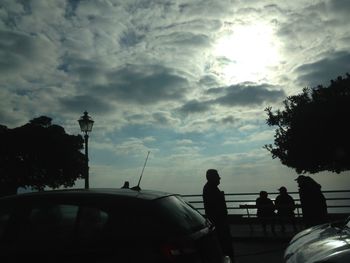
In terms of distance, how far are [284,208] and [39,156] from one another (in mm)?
39075

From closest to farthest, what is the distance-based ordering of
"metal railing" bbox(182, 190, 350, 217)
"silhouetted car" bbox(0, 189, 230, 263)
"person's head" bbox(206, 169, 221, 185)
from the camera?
"silhouetted car" bbox(0, 189, 230, 263)
"person's head" bbox(206, 169, 221, 185)
"metal railing" bbox(182, 190, 350, 217)

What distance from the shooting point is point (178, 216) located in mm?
4305

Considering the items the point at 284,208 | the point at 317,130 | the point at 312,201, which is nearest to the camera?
the point at 312,201

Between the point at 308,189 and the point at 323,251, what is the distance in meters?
6.01

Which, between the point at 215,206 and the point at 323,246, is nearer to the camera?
the point at 323,246

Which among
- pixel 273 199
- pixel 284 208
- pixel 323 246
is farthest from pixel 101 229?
pixel 273 199

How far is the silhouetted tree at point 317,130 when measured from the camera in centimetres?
3234

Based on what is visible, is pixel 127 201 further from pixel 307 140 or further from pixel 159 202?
pixel 307 140

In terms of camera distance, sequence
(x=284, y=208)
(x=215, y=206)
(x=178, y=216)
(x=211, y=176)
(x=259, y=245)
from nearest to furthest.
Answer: (x=178, y=216)
(x=215, y=206)
(x=211, y=176)
(x=259, y=245)
(x=284, y=208)

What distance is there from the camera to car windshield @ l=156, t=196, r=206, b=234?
4.13 meters

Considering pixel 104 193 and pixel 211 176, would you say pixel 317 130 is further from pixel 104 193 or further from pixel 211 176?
pixel 104 193

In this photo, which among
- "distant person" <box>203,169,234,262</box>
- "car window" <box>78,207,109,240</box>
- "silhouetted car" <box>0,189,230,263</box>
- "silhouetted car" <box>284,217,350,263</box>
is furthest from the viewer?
"distant person" <box>203,169,234,262</box>

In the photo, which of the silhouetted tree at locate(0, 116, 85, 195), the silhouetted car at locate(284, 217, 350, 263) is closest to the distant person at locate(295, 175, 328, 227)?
the silhouetted car at locate(284, 217, 350, 263)

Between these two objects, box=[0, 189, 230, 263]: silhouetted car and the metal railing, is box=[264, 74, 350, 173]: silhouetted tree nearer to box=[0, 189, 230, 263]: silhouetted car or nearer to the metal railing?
the metal railing
